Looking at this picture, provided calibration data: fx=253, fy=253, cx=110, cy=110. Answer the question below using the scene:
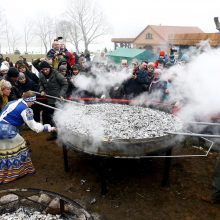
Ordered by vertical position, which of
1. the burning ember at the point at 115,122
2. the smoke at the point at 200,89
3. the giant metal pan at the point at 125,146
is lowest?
the giant metal pan at the point at 125,146

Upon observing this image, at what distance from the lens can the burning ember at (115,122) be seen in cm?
445

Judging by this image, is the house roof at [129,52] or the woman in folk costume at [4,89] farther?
the house roof at [129,52]

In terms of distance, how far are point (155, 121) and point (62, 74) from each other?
355 centimetres

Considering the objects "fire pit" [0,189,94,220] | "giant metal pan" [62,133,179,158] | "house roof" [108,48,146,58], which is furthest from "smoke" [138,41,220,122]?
"house roof" [108,48,146,58]

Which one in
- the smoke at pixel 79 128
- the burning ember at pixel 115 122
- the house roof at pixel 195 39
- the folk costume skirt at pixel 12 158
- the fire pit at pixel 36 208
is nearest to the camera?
the fire pit at pixel 36 208

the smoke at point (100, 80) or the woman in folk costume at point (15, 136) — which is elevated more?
the smoke at point (100, 80)

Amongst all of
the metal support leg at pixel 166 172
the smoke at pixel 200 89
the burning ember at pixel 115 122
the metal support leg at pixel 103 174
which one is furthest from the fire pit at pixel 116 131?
the smoke at pixel 200 89

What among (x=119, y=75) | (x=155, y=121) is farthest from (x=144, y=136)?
(x=119, y=75)

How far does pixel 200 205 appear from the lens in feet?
15.0

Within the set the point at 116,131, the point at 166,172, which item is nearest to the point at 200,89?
the point at 166,172

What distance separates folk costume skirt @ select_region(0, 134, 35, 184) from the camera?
5.18m

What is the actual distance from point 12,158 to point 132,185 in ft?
8.32

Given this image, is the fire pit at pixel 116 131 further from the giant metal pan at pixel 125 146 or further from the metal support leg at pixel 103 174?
the metal support leg at pixel 103 174

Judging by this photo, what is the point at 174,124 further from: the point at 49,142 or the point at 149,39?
the point at 149,39
